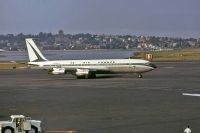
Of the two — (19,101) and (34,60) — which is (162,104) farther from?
(34,60)

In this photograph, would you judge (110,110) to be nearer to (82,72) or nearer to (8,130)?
(8,130)

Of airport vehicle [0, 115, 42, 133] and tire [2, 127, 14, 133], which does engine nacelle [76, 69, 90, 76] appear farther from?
tire [2, 127, 14, 133]

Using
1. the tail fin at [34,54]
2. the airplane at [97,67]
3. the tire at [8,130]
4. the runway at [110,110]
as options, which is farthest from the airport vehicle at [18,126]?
the tail fin at [34,54]

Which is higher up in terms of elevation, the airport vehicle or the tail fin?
the tail fin

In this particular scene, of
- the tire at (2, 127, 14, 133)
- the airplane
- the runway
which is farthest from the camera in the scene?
the airplane

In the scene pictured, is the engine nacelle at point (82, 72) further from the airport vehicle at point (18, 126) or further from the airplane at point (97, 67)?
the airport vehicle at point (18, 126)

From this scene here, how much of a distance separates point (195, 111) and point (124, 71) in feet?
149

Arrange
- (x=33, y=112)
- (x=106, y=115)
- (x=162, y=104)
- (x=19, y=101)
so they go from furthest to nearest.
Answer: (x=19, y=101)
(x=162, y=104)
(x=33, y=112)
(x=106, y=115)

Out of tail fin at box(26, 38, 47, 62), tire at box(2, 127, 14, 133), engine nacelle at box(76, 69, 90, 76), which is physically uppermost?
tail fin at box(26, 38, 47, 62)

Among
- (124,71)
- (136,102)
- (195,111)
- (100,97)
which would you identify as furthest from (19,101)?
(124,71)

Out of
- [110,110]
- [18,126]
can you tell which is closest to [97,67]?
[110,110]

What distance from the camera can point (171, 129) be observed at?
91.0 ft

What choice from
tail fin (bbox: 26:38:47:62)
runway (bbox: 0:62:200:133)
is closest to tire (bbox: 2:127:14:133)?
runway (bbox: 0:62:200:133)

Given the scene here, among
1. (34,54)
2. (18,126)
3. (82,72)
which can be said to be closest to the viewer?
(18,126)
